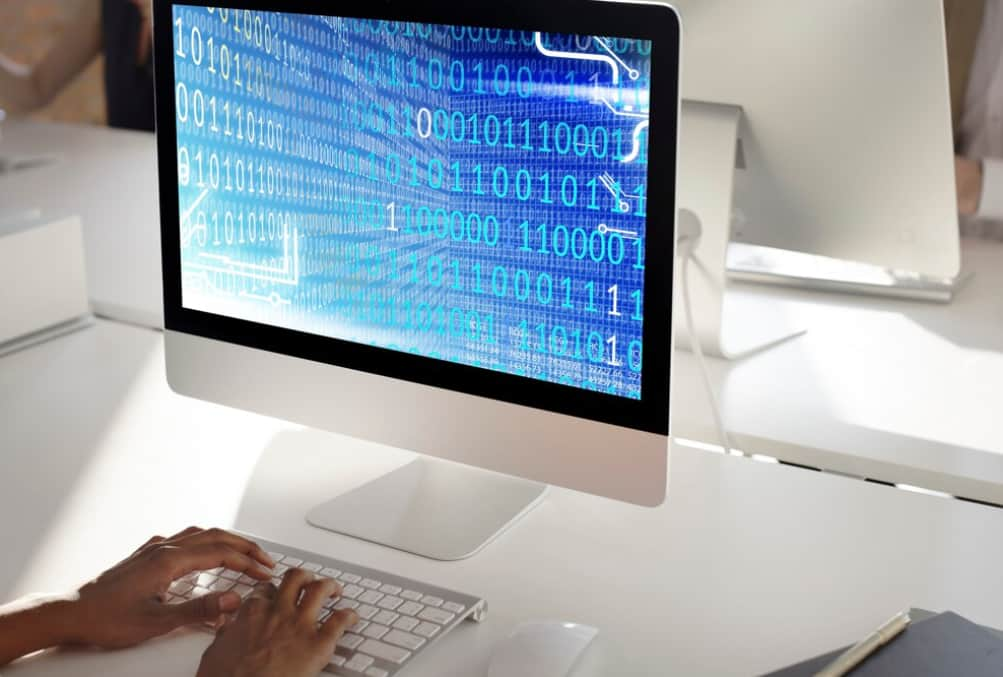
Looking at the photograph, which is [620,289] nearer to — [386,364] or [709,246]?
[386,364]

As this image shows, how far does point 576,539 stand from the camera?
3.79ft

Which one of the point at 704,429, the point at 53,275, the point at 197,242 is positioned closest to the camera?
the point at 197,242

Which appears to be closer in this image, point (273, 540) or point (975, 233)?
point (273, 540)

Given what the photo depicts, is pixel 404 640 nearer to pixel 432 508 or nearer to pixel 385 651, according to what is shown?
pixel 385 651

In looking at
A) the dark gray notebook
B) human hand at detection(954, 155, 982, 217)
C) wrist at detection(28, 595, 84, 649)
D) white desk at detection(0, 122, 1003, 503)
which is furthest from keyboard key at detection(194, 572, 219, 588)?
human hand at detection(954, 155, 982, 217)

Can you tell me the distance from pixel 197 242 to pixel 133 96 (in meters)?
2.43

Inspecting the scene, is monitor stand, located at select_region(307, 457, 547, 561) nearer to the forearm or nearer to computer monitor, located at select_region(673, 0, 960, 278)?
the forearm

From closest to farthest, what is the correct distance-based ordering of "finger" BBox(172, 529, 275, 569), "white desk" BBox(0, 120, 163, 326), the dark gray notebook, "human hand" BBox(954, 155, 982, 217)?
1. the dark gray notebook
2. "finger" BBox(172, 529, 275, 569)
3. "white desk" BBox(0, 120, 163, 326)
4. "human hand" BBox(954, 155, 982, 217)

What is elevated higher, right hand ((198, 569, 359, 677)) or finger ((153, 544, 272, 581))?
finger ((153, 544, 272, 581))

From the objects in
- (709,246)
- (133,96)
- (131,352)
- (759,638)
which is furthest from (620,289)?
(133,96)

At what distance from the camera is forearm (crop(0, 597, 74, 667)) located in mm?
928

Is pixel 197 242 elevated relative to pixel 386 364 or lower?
elevated

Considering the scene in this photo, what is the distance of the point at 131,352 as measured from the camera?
164 centimetres

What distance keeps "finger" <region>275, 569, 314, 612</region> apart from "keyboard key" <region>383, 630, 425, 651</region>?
0.28ft
